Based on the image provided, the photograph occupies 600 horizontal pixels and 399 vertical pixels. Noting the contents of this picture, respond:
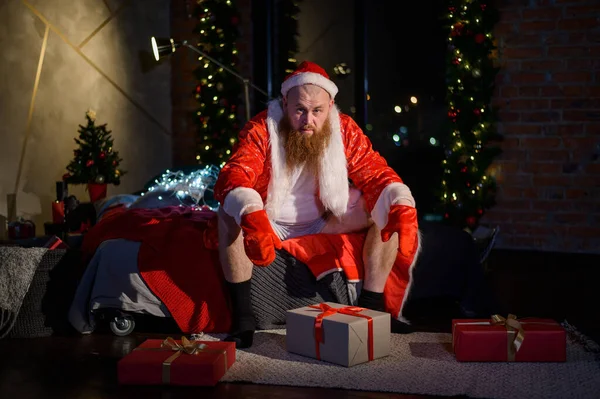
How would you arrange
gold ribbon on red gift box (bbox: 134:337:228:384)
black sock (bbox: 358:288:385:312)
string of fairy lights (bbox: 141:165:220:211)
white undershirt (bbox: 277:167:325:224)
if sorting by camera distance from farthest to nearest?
string of fairy lights (bbox: 141:165:220:211)
white undershirt (bbox: 277:167:325:224)
black sock (bbox: 358:288:385:312)
gold ribbon on red gift box (bbox: 134:337:228:384)

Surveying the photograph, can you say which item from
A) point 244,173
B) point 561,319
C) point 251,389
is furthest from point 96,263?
point 561,319

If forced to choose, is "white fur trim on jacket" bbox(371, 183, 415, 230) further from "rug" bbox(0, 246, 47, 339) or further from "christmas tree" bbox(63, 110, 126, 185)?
"christmas tree" bbox(63, 110, 126, 185)

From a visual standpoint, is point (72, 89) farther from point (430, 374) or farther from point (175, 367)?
point (430, 374)

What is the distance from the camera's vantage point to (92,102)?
18.8 feet

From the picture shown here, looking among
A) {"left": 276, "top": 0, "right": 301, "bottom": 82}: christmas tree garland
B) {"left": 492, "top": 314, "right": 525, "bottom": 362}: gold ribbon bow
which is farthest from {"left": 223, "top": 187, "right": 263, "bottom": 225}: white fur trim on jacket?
{"left": 276, "top": 0, "right": 301, "bottom": 82}: christmas tree garland

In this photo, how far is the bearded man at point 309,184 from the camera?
10.4 feet

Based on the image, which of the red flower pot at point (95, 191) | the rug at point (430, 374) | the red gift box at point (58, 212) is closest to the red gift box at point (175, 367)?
the rug at point (430, 374)

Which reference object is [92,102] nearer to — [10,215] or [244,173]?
[10,215]

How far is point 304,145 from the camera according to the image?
3.35 m

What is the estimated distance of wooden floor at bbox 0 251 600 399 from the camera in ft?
8.43

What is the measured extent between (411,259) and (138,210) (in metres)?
1.42

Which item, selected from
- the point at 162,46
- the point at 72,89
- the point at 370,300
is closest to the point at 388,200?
the point at 370,300

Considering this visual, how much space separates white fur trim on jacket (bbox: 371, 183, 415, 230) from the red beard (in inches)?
13.7

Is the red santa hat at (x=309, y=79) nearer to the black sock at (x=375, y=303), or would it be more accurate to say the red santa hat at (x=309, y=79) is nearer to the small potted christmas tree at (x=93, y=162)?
the black sock at (x=375, y=303)
